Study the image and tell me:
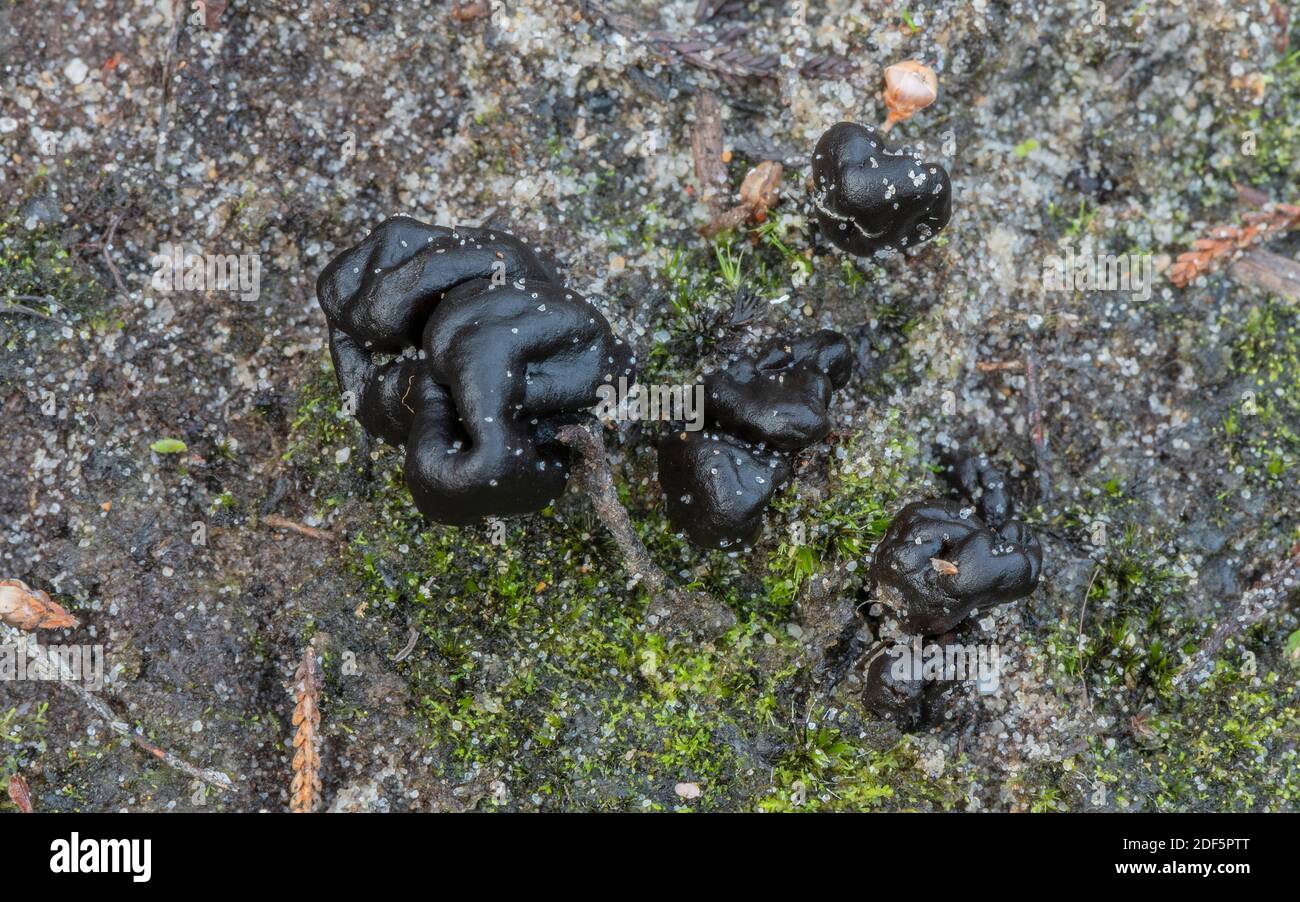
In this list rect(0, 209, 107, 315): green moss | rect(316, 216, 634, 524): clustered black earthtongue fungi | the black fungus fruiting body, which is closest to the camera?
rect(316, 216, 634, 524): clustered black earthtongue fungi

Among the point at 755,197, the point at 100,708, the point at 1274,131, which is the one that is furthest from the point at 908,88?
the point at 100,708

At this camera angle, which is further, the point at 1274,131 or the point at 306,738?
the point at 1274,131

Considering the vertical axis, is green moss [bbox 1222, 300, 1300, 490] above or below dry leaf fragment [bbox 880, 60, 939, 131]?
below

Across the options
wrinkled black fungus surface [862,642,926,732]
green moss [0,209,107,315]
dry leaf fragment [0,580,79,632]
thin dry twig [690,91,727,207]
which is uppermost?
thin dry twig [690,91,727,207]

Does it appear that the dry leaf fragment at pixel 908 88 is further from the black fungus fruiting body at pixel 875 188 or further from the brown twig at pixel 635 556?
the brown twig at pixel 635 556

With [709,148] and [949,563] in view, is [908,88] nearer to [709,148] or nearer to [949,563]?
[709,148]

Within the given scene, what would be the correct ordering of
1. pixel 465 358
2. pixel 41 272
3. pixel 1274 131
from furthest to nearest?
pixel 1274 131
pixel 41 272
pixel 465 358

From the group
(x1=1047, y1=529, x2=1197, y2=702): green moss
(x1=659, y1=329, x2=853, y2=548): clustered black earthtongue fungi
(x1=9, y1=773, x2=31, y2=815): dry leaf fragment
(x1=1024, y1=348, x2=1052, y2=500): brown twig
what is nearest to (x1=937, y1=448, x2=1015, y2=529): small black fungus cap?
(x1=1024, y1=348, x2=1052, y2=500): brown twig

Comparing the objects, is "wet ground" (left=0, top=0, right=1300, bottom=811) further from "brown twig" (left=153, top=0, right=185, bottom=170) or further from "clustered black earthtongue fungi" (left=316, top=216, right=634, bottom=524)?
"clustered black earthtongue fungi" (left=316, top=216, right=634, bottom=524)

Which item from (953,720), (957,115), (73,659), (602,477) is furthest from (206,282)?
(953,720)
